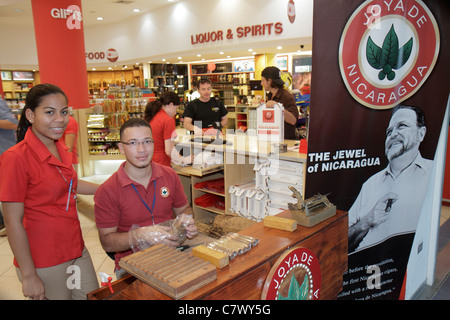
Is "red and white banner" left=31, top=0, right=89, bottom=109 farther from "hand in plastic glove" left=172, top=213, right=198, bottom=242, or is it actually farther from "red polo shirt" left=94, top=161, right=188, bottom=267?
"hand in plastic glove" left=172, top=213, right=198, bottom=242

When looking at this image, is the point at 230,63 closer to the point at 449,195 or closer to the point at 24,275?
the point at 449,195

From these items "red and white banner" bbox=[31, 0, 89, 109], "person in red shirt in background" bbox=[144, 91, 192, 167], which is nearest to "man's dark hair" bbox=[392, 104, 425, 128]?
"person in red shirt in background" bbox=[144, 91, 192, 167]

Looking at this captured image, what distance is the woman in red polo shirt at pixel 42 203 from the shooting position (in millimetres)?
1625

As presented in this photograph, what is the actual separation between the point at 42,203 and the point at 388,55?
2.21 meters

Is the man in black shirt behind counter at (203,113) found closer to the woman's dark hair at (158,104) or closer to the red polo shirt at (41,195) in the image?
the woman's dark hair at (158,104)

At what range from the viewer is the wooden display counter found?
3.60 feet

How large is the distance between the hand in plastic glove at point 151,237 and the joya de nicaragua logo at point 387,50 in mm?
1352

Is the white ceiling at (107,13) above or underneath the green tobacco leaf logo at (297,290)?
above

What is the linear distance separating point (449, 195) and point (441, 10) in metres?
4.38

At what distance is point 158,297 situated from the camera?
3.47 ft

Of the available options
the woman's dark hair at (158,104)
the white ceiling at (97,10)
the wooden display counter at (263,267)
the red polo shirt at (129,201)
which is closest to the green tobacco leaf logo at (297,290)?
the wooden display counter at (263,267)

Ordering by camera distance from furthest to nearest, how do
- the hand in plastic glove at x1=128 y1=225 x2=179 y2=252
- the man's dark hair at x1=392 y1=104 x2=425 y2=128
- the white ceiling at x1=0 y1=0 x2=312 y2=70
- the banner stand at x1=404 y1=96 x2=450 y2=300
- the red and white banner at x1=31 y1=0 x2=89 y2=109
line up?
the white ceiling at x1=0 y1=0 x2=312 y2=70
the red and white banner at x1=31 y1=0 x2=89 y2=109
the banner stand at x1=404 y1=96 x2=450 y2=300
the man's dark hair at x1=392 y1=104 x2=425 y2=128
the hand in plastic glove at x1=128 y1=225 x2=179 y2=252

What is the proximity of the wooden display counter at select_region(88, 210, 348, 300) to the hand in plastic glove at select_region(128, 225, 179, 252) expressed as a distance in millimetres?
276
